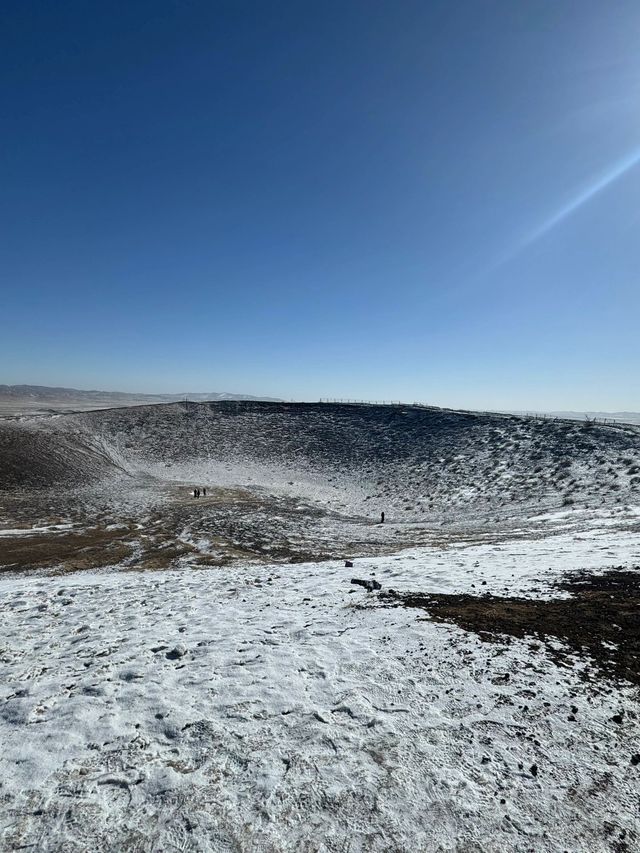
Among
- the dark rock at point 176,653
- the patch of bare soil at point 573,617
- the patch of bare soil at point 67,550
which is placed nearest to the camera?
the patch of bare soil at point 573,617

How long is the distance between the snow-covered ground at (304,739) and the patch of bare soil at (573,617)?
411 millimetres

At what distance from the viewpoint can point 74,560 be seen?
15477mm

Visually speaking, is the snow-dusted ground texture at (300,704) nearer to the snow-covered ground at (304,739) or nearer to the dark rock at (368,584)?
the snow-covered ground at (304,739)

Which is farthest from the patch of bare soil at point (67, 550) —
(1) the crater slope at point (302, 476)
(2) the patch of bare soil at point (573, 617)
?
(2) the patch of bare soil at point (573, 617)

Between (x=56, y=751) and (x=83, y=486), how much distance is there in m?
31.7

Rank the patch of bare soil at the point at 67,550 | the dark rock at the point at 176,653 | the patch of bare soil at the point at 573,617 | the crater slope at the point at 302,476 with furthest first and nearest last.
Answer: the crater slope at the point at 302,476
the patch of bare soil at the point at 67,550
the dark rock at the point at 176,653
the patch of bare soil at the point at 573,617

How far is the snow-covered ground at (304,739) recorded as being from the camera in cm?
381

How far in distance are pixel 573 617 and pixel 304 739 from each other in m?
6.53

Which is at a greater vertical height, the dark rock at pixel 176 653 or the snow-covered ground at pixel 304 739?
the snow-covered ground at pixel 304 739

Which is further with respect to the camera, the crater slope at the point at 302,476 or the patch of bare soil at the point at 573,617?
the crater slope at the point at 302,476

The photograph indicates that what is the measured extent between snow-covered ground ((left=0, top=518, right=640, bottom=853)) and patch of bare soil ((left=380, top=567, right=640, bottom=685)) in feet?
1.35

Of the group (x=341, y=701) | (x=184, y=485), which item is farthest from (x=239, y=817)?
(x=184, y=485)

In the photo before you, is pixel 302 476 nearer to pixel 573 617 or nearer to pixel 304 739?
pixel 573 617

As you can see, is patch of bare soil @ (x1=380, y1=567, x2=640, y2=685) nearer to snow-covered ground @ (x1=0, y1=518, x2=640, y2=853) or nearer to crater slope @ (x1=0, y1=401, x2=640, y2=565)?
snow-covered ground @ (x1=0, y1=518, x2=640, y2=853)
